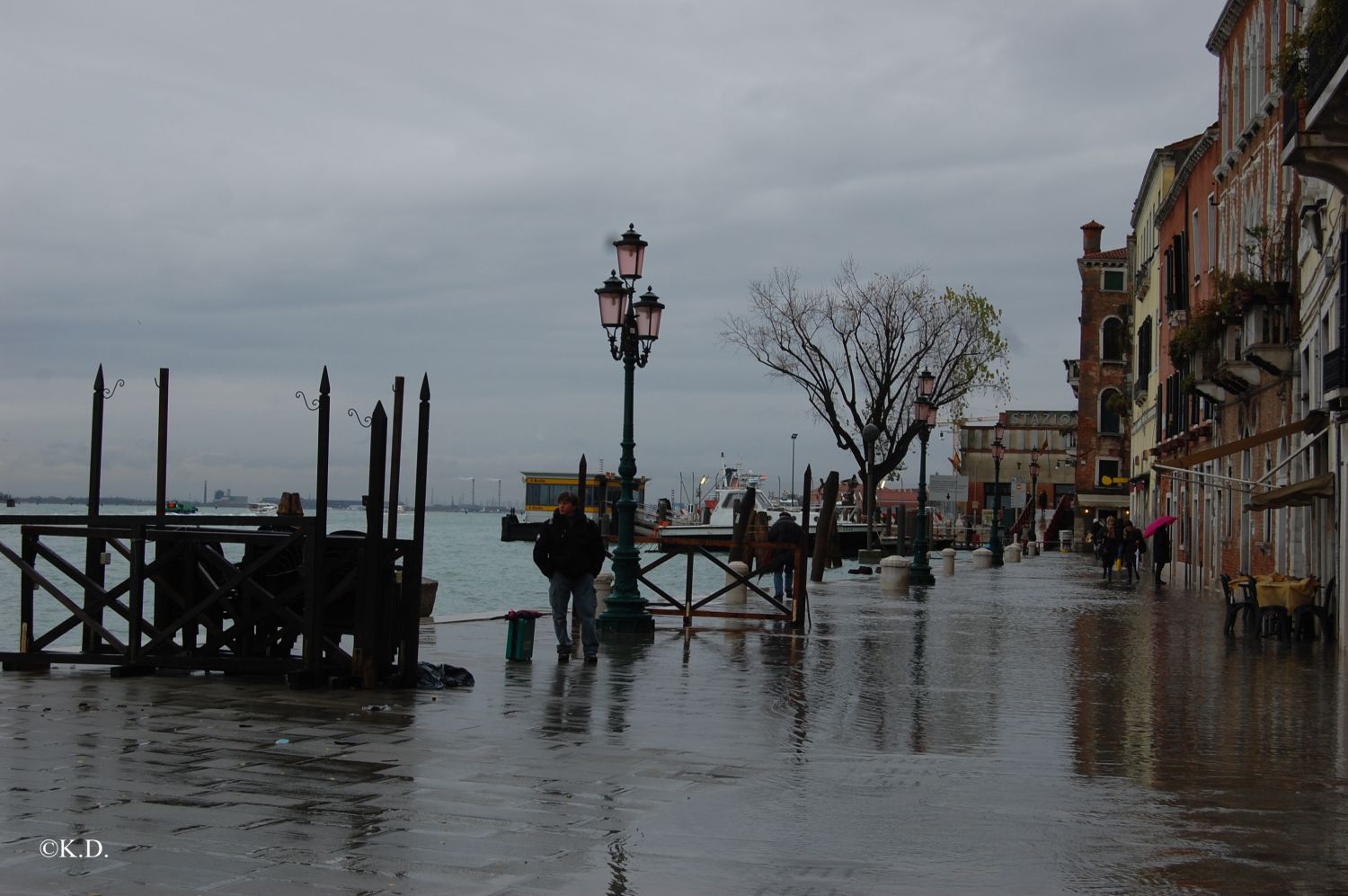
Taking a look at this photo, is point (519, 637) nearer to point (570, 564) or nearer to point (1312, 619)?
point (570, 564)

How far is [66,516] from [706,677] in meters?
6.00

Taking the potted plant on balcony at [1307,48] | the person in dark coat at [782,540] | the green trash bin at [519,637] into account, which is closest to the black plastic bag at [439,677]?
the green trash bin at [519,637]

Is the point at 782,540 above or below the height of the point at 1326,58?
below

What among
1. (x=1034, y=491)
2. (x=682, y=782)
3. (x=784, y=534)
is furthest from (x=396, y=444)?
(x=1034, y=491)

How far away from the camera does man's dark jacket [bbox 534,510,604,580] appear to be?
50.0 ft

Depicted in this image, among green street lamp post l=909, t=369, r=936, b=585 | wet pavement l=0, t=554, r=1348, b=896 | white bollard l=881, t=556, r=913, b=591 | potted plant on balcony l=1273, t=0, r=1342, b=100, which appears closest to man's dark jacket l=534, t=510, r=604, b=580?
→ wet pavement l=0, t=554, r=1348, b=896

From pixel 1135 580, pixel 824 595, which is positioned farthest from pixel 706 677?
pixel 1135 580

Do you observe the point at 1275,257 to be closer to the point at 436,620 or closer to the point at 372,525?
the point at 436,620

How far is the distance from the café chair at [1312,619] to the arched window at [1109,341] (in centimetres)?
5772

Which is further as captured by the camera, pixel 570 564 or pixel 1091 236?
pixel 1091 236

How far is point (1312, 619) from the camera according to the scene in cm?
1991

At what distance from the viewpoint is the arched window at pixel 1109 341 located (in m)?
76.0

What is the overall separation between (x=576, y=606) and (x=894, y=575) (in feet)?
58.1

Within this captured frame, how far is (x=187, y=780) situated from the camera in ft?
26.2
